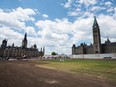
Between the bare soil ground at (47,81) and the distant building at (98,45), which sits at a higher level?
the distant building at (98,45)

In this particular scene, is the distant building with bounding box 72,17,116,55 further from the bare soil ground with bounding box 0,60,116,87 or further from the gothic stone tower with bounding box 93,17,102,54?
the bare soil ground with bounding box 0,60,116,87

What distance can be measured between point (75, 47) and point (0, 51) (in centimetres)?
10958

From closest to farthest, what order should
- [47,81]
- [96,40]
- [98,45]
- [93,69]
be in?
[47,81] → [93,69] → [98,45] → [96,40]

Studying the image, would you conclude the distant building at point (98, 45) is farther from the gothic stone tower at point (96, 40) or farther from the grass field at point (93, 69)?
the grass field at point (93, 69)

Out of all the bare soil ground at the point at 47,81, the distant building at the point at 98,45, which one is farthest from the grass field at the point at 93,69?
the distant building at the point at 98,45

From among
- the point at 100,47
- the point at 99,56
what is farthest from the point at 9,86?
the point at 100,47

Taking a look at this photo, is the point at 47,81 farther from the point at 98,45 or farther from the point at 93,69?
the point at 98,45

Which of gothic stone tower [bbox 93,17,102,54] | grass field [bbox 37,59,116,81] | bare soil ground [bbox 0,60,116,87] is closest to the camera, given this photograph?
bare soil ground [bbox 0,60,116,87]

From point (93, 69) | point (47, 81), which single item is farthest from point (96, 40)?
point (47, 81)

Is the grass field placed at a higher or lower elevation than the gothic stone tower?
lower

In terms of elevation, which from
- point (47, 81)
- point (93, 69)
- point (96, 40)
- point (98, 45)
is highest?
point (96, 40)

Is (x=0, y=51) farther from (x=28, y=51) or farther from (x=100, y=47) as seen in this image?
(x=100, y=47)

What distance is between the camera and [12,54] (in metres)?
173

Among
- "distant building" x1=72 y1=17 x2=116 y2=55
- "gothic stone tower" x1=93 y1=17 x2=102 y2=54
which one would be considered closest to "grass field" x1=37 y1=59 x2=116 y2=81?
"gothic stone tower" x1=93 y1=17 x2=102 y2=54
